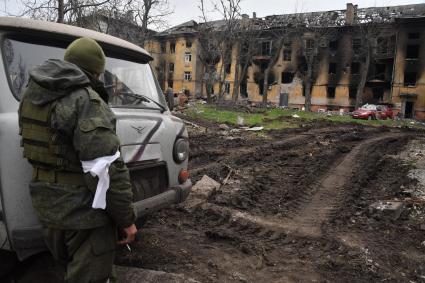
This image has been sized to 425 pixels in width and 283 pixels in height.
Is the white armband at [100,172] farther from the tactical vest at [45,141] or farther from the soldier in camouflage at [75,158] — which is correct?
the tactical vest at [45,141]

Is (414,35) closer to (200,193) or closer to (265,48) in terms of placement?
(265,48)

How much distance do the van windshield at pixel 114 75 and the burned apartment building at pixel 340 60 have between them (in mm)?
36188

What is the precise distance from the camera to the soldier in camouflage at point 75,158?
2.30 metres

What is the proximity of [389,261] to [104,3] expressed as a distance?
14.7 meters

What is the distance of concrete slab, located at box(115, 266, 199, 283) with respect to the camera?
347 cm

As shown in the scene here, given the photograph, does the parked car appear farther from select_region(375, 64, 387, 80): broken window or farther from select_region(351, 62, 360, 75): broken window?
select_region(351, 62, 360, 75): broken window

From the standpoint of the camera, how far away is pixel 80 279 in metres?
2.43

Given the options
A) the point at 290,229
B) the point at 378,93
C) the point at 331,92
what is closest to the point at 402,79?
the point at 378,93

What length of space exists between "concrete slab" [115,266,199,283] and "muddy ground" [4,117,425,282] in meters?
0.28

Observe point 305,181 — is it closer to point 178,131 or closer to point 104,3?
Result: point 178,131

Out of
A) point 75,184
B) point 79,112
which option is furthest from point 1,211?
point 79,112

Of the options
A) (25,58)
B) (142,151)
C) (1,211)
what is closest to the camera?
(1,211)

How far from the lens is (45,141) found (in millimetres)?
2391

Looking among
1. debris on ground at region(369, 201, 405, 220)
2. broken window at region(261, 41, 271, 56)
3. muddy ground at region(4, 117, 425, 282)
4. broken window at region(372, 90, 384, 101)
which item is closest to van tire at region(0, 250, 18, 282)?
muddy ground at region(4, 117, 425, 282)
